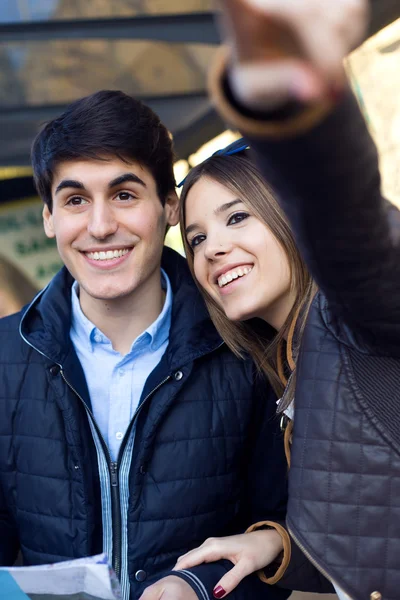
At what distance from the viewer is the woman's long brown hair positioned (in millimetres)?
2152

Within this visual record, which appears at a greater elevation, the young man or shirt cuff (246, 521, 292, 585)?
the young man

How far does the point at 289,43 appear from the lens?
0.72 m

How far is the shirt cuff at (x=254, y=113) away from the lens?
0.78 meters

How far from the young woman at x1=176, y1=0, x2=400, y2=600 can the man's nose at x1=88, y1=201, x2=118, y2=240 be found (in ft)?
0.77

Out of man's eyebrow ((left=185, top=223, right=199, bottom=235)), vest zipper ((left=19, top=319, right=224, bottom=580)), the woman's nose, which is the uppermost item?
man's eyebrow ((left=185, top=223, right=199, bottom=235))

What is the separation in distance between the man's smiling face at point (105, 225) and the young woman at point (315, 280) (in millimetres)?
156

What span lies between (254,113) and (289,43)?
0.09m

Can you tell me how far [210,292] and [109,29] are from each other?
463 centimetres

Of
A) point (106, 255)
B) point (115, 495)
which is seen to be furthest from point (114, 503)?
point (106, 255)

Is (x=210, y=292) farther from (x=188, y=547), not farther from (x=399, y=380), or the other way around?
(x=399, y=380)

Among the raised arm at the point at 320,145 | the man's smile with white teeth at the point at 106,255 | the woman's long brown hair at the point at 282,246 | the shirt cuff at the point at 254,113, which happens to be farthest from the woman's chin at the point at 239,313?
the shirt cuff at the point at 254,113

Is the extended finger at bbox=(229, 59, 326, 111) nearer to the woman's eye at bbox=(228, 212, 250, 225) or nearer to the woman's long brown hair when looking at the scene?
the woman's long brown hair

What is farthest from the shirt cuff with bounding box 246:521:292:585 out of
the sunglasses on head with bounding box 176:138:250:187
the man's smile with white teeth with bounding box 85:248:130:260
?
the sunglasses on head with bounding box 176:138:250:187

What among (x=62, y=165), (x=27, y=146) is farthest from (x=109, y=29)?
(x=62, y=165)
